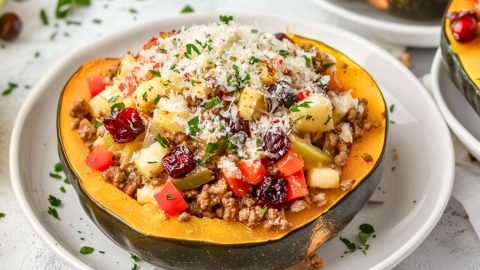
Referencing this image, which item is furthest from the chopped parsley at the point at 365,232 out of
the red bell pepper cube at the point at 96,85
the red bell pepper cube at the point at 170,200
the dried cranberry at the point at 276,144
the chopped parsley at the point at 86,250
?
the red bell pepper cube at the point at 96,85

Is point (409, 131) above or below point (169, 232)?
below

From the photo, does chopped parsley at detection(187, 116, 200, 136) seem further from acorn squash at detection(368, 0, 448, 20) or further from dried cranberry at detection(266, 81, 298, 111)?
acorn squash at detection(368, 0, 448, 20)

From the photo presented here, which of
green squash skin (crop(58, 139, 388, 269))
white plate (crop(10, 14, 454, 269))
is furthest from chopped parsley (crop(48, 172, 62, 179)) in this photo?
green squash skin (crop(58, 139, 388, 269))

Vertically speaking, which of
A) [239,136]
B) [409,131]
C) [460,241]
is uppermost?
[239,136]

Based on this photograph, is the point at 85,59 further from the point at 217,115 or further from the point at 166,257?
the point at 166,257

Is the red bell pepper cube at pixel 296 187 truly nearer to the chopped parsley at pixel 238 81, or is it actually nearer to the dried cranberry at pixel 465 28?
the chopped parsley at pixel 238 81

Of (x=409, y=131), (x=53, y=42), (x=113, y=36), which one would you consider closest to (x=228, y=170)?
(x=409, y=131)
